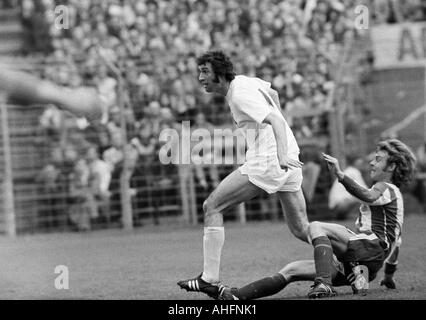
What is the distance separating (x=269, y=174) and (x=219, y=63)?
0.98 metres

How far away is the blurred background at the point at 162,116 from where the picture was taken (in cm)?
1731

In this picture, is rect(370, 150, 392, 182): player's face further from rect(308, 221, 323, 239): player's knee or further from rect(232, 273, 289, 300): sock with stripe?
rect(232, 273, 289, 300): sock with stripe

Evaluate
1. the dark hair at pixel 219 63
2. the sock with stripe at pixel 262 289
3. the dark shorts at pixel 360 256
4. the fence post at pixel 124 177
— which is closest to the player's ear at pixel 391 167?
the dark shorts at pixel 360 256

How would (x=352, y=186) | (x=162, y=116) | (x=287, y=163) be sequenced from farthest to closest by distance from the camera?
1. (x=162, y=116)
2. (x=352, y=186)
3. (x=287, y=163)

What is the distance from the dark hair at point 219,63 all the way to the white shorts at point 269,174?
0.71 metres

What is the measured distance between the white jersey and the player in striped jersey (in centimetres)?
69

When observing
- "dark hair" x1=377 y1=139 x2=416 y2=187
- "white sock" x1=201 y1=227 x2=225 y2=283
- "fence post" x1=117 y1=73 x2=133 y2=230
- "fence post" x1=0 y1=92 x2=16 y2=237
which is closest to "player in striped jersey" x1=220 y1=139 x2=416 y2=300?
"dark hair" x1=377 y1=139 x2=416 y2=187

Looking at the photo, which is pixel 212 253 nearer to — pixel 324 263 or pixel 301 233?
pixel 301 233

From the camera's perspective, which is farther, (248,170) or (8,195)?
(8,195)

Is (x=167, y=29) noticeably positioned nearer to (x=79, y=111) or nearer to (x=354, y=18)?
(x=354, y=18)

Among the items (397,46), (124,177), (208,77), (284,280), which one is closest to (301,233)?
(284,280)

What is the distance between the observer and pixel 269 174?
7.91 m

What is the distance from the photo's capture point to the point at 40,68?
1719cm
